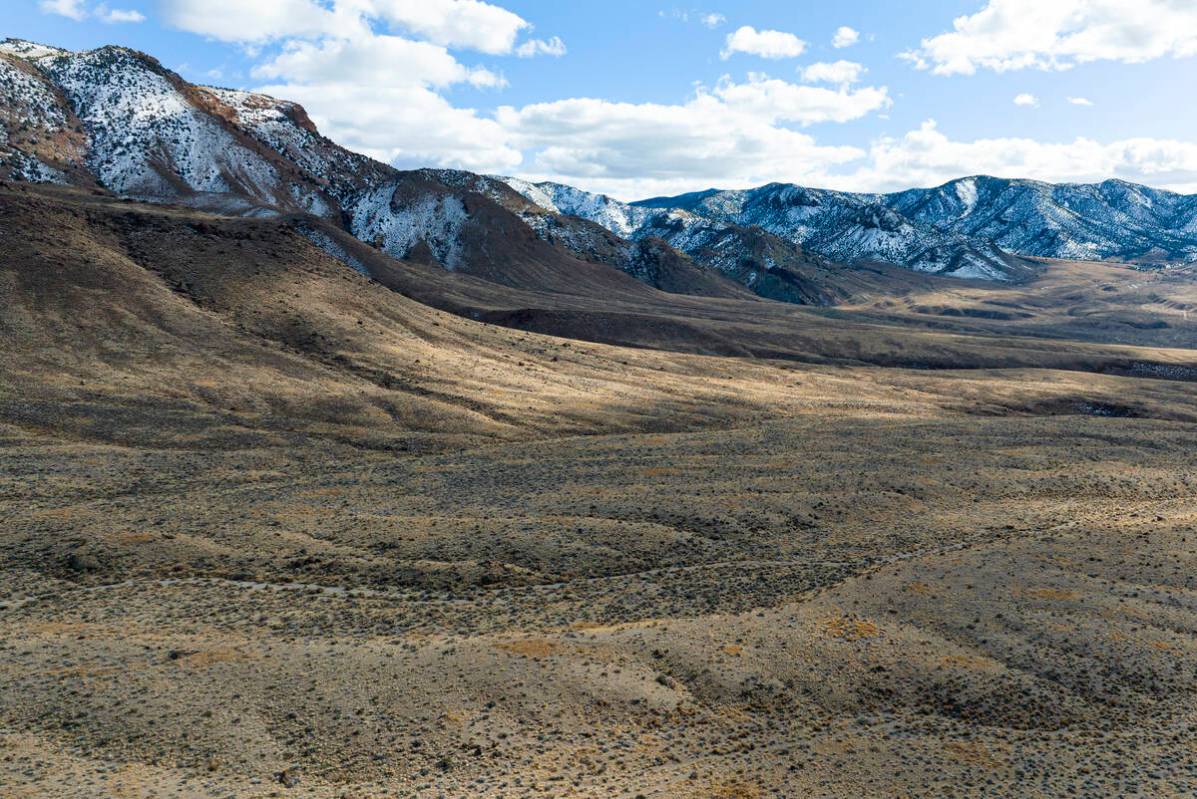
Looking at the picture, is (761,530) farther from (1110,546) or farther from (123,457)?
(123,457)

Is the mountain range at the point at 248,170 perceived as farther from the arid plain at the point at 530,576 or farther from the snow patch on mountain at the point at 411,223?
the arid plain at the point at 530,576

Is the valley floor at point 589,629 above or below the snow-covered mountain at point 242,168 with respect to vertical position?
below

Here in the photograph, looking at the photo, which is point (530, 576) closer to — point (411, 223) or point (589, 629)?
point (589, 629)

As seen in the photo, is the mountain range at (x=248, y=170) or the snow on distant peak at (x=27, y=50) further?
the snow on distant peak at (x=27, y=50)

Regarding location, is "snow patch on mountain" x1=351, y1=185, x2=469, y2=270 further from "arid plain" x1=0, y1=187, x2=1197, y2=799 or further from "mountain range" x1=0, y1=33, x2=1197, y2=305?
"arid plain" x1=0, y1=187, x2=1197, y2=799

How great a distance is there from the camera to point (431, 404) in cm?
5778

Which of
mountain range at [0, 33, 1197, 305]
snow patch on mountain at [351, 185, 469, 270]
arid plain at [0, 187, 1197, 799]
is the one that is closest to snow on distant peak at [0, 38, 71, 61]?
mountain range at [0, 33, 1197, 305]

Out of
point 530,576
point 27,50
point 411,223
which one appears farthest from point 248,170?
point 530,576

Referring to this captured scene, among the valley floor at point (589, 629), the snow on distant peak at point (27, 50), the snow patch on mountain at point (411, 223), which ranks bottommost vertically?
the valley floor at point (589, 629)

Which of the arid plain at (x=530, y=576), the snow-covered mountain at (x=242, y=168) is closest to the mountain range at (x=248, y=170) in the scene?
the snow-covered mountain at (x=242, y=168)

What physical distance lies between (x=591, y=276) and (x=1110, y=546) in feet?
436

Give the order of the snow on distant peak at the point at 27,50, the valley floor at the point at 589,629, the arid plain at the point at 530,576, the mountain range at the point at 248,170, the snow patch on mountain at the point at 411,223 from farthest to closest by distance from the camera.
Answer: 1. the snow patch on mountain at the point at 411,223
2. the snow on distant peak at the point at 27,50
3. the mountain range at the point at 248,170
4. the arid plain at the point at 530,576
5. the valley floor at the point at 589,629

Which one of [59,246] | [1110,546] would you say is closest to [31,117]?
[59,246]

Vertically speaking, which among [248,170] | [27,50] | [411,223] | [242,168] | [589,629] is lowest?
[589,629]
